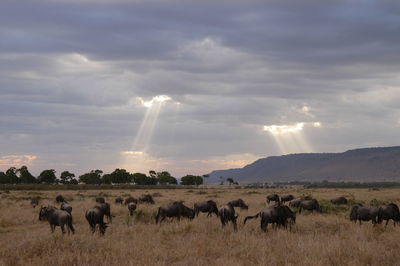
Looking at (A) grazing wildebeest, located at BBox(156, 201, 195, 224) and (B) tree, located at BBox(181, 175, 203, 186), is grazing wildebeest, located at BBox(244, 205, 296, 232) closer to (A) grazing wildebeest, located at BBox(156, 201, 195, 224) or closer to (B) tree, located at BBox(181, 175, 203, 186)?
(A) grazing wildebeest, located at BBox(156, 201, 195, 224)

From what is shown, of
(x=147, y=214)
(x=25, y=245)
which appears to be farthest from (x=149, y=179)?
(x=25, y=245)

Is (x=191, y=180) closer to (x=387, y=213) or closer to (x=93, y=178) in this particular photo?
(x=93, y=178)

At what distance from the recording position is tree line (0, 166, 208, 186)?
132250 mm

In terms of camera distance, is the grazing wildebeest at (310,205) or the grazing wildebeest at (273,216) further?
the grazing wildebeest at (310,205)

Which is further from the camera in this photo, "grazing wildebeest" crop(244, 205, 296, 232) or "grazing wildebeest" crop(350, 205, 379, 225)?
"grazing wildebeest" crop(350, 205, 379, 225)

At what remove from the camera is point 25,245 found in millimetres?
13523

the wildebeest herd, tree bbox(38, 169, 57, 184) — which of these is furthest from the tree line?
the wildebeest herd

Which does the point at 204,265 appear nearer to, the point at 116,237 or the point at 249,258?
the point at 249,258

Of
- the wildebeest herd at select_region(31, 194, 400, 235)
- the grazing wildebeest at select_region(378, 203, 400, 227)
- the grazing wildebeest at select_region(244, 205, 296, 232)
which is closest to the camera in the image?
the grazing wildebeest at select_region(244, 205, 296, 232)

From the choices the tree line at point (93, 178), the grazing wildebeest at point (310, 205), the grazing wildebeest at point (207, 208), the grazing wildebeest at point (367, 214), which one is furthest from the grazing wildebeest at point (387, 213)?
the tree line at point (93, 178)

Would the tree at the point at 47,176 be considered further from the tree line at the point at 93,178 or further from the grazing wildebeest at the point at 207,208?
the grazing wildebeest at the point at 207,208

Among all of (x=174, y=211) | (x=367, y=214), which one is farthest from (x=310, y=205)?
(x=174, y=211)

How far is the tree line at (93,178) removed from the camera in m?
132

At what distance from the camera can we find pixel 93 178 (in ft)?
498
